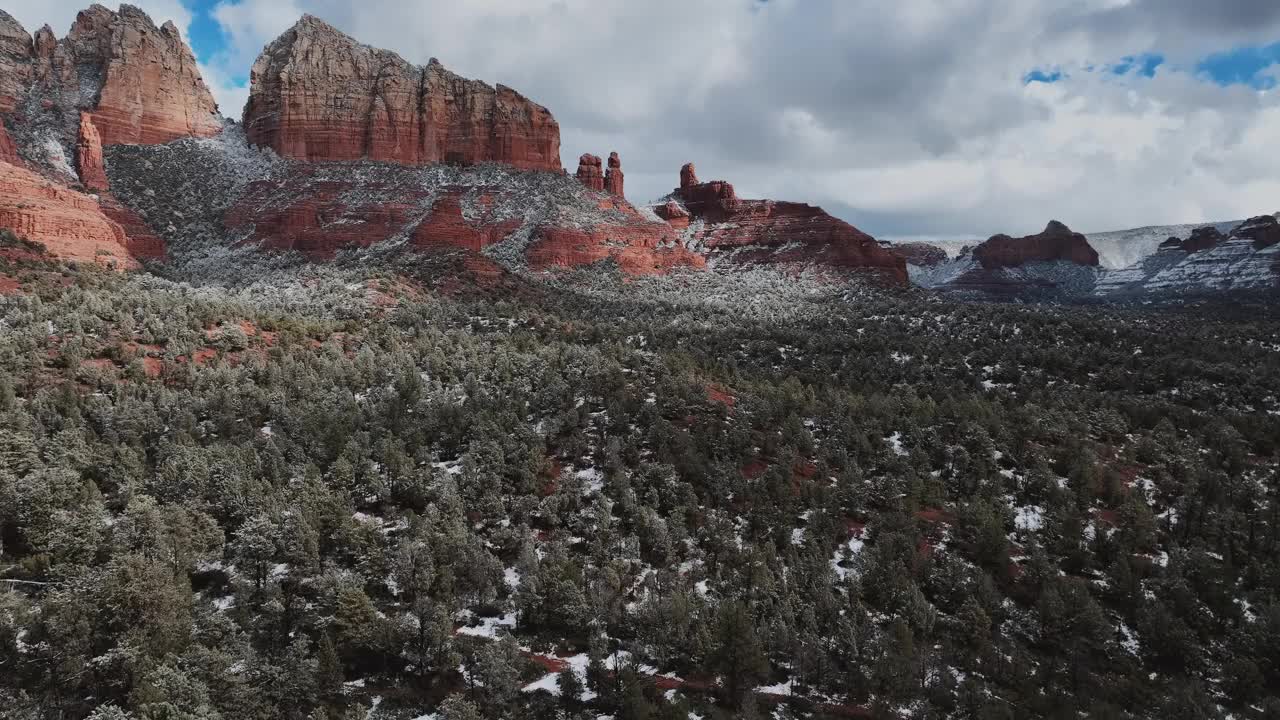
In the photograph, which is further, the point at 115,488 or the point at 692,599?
the point at 115,488

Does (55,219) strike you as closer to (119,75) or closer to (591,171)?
(119,75)

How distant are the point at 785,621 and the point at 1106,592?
1233 cm

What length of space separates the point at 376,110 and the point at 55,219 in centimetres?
4367

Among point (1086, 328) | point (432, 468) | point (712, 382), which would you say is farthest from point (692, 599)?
point (1086, 328)

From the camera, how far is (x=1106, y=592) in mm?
22031

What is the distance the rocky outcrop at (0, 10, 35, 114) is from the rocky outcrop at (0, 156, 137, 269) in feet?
93.3

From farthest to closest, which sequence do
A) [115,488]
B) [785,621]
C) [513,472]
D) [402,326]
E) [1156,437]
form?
[402,326]
[1156,437]
[513,472]
[115,488]
[785,621]

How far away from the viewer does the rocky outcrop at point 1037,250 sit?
184m

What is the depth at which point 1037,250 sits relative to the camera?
189 meters

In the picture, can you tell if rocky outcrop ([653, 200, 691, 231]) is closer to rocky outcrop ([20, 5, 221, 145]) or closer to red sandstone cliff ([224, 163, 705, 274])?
red sandstone cliff ([224, 163, 705, 274])

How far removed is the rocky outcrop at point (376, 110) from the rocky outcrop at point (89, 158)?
1952 cm

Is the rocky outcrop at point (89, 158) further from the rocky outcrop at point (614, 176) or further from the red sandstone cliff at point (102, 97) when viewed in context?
the rocky outcrop at point (614, 176)

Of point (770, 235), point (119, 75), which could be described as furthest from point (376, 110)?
point (770, 235)

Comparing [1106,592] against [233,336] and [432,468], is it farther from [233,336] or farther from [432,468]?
[233,336]
